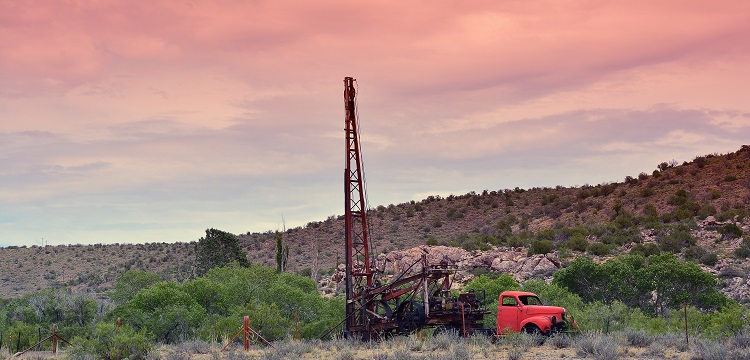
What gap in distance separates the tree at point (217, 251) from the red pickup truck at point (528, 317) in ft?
123

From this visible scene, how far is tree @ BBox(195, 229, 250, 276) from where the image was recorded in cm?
6366

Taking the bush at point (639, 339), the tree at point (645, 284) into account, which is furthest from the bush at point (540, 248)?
the bush at point (639, 339)

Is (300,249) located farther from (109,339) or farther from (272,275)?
(109,339)

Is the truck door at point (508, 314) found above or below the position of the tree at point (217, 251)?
below

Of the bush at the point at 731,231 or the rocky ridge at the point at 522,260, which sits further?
the bush at the point at 731,231

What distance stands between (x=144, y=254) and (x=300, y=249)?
24.1 metres

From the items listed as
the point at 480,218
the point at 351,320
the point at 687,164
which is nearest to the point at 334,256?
the point at 480,218

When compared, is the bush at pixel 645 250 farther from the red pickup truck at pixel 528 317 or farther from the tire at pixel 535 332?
the tire at pixel 535 332

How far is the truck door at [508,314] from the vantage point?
2856 cm

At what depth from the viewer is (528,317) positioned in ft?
93.0

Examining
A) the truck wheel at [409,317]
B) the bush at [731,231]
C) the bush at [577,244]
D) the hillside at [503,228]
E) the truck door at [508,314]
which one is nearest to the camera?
the truck door at [508,314]

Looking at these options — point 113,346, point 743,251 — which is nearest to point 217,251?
point 113,346

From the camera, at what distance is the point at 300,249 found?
270 ft

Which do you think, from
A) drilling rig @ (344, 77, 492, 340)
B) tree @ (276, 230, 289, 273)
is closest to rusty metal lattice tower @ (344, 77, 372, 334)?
drilling rig @ (344, 77, 492, 340)
